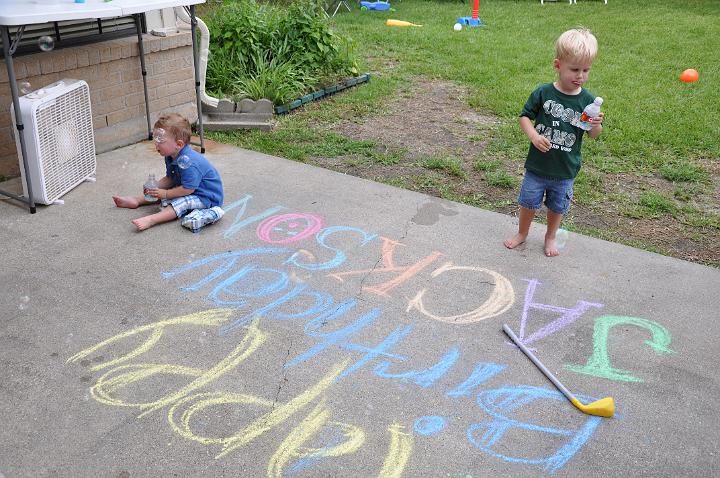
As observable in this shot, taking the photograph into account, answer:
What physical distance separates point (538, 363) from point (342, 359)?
87 centimetres

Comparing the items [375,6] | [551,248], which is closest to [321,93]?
[551,248]

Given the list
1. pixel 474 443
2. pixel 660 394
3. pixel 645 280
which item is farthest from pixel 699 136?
pixel 474 443

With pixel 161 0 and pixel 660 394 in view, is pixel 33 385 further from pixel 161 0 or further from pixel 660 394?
pixel 161 0

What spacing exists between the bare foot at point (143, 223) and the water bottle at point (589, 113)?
256 centimetres

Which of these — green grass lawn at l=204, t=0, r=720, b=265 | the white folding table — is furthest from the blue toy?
the white folding table

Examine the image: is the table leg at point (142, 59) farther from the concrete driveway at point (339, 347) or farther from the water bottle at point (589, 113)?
the water bottle at point (589, 113)

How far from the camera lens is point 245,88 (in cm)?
643

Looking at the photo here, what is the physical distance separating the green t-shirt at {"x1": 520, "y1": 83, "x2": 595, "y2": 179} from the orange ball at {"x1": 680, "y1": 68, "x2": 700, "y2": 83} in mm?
4889

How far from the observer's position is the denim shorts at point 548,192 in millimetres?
3740

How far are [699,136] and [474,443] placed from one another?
4.66 metres

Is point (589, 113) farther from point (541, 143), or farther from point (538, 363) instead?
point (538, 363)

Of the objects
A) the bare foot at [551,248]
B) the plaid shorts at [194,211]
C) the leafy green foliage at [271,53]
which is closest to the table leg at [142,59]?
the leafy green foliage at [271,53]

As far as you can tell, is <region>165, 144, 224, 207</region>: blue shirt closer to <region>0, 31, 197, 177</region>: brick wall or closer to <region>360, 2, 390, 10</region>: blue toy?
<region>0, 31, 197, 177</region>: brick wall

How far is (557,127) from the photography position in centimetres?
360
